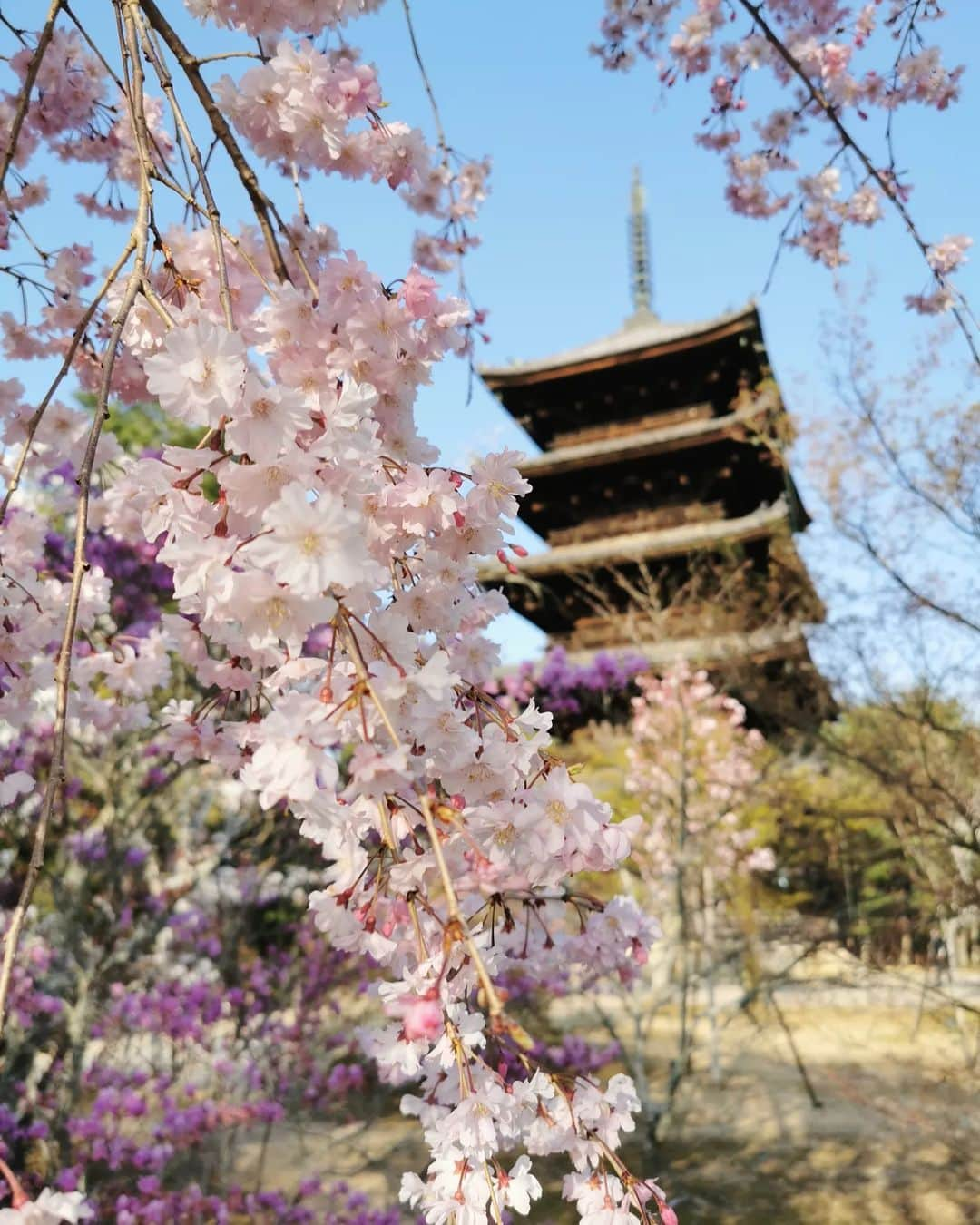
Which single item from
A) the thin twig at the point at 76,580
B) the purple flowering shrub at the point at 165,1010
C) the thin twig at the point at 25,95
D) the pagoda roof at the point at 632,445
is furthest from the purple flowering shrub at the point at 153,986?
the pagoda roof at the point at 632,445

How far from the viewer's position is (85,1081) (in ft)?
16.0

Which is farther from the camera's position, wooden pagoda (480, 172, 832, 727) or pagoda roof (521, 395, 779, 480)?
pagoda roof (521, 395, 779, 480)

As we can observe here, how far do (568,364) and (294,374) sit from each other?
12460 millimetres

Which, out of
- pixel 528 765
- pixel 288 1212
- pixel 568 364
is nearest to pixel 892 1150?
pixel 288 1212

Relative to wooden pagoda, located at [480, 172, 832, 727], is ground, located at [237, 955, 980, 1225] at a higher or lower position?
lower

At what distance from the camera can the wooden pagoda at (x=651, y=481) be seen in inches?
436

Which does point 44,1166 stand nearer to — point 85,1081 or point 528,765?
point 85,1081

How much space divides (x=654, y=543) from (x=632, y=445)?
150 cm

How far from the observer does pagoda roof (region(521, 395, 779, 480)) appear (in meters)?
11.9

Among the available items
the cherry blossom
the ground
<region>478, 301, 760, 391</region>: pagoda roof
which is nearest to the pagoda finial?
<region>478, 301, 760, 391</region>: pagoda roof

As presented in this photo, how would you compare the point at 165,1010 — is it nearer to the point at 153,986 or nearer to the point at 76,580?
the point at 153,986

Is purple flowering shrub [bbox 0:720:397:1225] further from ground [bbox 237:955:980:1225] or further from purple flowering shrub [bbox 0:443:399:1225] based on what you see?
ground [bbox 237:955:980:1225]

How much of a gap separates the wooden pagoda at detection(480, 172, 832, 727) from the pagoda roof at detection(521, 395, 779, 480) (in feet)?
0.08

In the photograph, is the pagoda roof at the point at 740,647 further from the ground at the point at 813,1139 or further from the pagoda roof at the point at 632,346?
the pagoda roof at the point at 632,346
